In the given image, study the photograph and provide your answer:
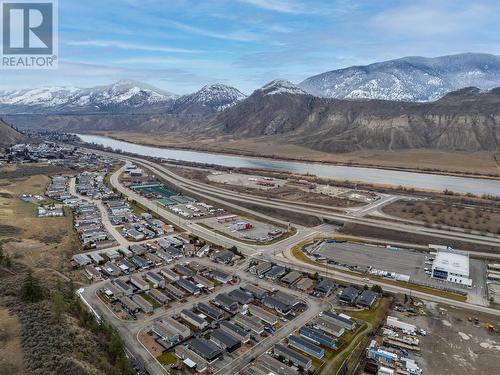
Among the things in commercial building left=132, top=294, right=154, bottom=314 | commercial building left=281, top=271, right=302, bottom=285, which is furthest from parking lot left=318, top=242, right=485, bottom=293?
commercial building left=132, top=294, right=154, bottom=314

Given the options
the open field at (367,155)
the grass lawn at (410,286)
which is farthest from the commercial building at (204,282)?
the open field at (367,155)

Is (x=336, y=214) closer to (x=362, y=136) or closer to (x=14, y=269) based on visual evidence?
(x=14, y=269)

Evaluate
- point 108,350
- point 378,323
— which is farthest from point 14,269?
point 378,323

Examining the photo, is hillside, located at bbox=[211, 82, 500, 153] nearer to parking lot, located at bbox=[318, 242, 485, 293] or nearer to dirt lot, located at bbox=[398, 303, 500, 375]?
parking lot, located at bbox=[318, 242, 485, 293]

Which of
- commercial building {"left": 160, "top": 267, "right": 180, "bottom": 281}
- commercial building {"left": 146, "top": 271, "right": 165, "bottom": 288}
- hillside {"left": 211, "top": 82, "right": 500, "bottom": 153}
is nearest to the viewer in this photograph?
commercial building {"left": 146, "top": 271, "right": 165, "bottom": 288}

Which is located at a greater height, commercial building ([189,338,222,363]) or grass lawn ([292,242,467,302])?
grass lawn ([292,242,467,302])

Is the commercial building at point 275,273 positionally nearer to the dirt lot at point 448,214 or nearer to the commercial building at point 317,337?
the commercial building at point 317,337
